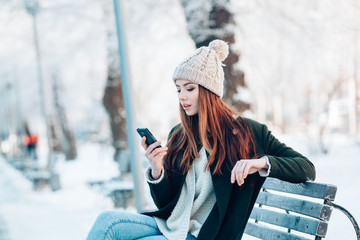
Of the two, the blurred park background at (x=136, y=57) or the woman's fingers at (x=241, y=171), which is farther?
the blurred park background at (x=136, y=57)

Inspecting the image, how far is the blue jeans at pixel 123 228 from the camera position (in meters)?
2.40

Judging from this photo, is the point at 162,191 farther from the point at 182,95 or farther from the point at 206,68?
the point at 206,68

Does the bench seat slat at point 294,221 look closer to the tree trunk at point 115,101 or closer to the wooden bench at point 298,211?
the wooden bench at point 298,211

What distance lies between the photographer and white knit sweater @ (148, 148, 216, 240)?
8.20 feet

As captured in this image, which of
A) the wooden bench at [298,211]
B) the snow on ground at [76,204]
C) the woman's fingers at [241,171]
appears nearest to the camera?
the woman's fingers at [241,171]

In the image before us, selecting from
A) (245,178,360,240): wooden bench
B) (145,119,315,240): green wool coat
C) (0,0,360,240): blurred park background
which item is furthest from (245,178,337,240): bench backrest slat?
(0,0,360,240): blurred park background

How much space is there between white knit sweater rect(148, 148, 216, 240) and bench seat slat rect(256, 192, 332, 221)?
1.27ft

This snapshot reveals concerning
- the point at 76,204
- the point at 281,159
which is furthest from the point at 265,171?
the point at 76,204

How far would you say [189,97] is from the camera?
2.57 m

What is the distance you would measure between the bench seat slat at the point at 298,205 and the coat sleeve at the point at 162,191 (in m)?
0.59

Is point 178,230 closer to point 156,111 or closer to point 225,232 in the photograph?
point 225,232

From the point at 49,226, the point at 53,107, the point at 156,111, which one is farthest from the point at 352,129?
the point at 156,111

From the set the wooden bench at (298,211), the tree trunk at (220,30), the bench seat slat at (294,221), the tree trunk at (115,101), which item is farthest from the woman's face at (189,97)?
the tree trunk at (115,101)

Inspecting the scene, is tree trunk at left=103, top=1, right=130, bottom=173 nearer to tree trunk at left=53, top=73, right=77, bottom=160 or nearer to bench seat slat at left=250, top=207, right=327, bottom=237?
tree trunk at left=53, top=73, right=77, bottom=160
